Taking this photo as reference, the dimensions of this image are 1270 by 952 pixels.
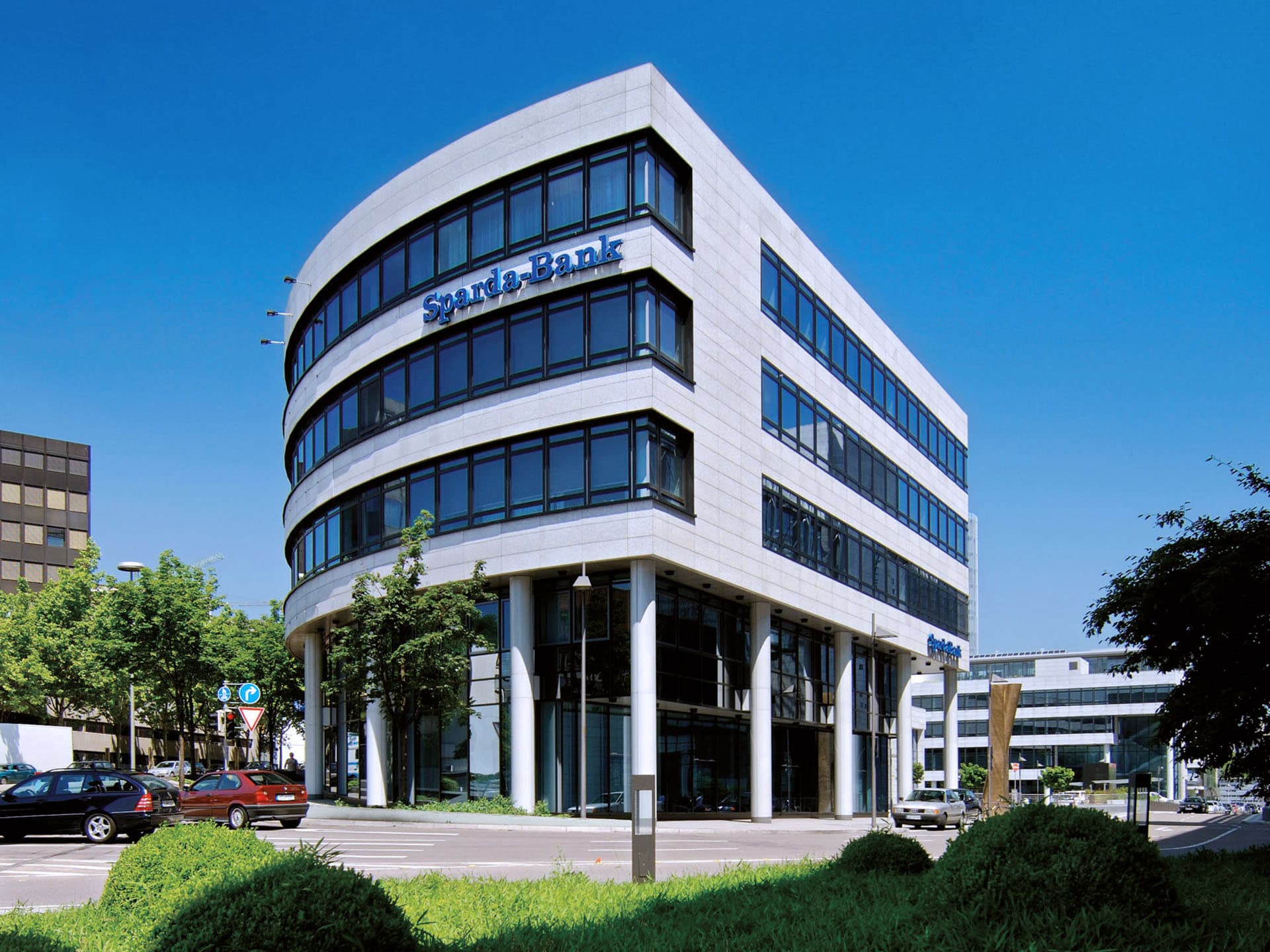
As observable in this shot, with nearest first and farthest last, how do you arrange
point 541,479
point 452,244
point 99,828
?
point 99,828 → point 541,479 → point 452,244

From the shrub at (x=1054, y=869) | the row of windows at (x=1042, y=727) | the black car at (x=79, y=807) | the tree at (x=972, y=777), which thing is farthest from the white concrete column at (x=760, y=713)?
the row of windows at (x=1042, y=727)

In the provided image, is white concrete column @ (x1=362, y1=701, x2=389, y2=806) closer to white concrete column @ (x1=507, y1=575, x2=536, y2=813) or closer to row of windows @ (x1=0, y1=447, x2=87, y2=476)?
white concrete column @ (x1=507, y1=575, x2=536, y2=813)

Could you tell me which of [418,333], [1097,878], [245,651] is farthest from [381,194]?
[1097,878]

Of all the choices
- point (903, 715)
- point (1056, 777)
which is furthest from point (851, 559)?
point (1056, 777)

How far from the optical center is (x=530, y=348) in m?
35.9

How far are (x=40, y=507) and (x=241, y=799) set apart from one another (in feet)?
299

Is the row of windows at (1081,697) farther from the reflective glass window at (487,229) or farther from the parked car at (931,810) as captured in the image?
the reflective glass window at (487,229)

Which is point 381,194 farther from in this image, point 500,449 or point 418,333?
point 500,449

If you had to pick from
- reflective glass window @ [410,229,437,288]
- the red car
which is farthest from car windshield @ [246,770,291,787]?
reflective glass window @ [410,229,437,288]

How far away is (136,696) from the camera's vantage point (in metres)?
69.1

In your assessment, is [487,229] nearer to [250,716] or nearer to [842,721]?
[250,716]

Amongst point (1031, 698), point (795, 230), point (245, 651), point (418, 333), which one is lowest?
point (1031, 698)

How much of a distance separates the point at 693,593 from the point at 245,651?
3465cm

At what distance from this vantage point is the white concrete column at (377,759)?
41094 mm
